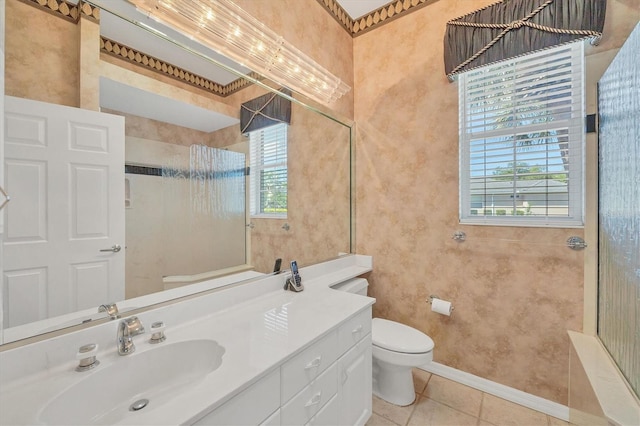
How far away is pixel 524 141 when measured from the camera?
A: 163 cm

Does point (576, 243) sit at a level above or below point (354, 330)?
above

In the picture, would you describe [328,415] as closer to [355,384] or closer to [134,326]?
[355,384]

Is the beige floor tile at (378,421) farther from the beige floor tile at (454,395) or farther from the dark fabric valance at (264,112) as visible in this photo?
the dark fabric valance at (264,112)

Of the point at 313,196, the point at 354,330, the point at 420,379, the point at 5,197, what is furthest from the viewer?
the point at 313,196

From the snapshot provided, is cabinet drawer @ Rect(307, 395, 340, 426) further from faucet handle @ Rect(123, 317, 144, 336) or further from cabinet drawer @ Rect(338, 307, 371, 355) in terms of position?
faucet handle @ Rect(123, 317, 144, 336)

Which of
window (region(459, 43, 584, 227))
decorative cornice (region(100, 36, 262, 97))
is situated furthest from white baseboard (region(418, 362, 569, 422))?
decorative cornice (region(100, 36, 262, 97))

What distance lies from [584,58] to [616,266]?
45.3 inches

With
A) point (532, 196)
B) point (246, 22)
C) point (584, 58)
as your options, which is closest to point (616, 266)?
point (532, 196)

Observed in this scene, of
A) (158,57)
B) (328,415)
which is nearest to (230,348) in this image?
(328,415)

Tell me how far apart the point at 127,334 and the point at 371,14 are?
8.79ft

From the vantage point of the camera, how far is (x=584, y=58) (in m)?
1.46

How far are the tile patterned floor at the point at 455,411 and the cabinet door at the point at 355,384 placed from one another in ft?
0.91

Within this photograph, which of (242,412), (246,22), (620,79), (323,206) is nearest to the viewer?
(242,412)

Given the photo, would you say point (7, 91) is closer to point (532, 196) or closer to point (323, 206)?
point (323, 206)
